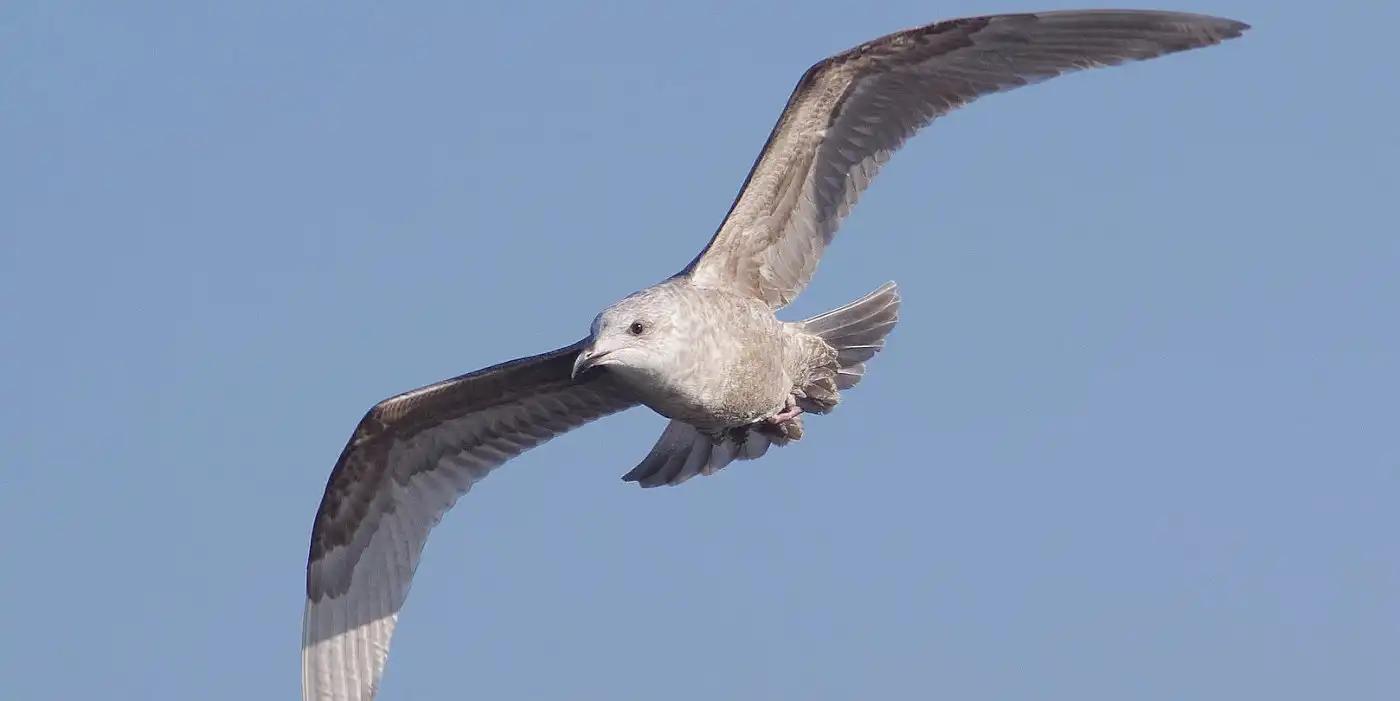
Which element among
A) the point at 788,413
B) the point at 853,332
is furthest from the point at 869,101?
the point at 788,413

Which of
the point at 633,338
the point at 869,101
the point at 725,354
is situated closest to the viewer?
the point at 633,338

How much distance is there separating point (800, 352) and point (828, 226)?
0.92 meters

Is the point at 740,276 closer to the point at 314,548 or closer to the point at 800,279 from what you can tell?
the point at 800,279

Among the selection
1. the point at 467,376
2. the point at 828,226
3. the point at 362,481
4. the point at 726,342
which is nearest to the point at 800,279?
the point at 828,226

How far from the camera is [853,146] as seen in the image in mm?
13547

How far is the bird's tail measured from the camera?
45.8 ft

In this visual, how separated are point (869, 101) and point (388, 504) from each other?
4.57m

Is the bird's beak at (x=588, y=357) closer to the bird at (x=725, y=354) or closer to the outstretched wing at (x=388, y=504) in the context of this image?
the bird at (x=725, y=354)

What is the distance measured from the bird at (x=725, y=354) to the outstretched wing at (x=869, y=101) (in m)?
0.01

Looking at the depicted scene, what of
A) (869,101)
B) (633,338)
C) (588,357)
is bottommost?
(588,357)

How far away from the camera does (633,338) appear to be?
38.3 ft

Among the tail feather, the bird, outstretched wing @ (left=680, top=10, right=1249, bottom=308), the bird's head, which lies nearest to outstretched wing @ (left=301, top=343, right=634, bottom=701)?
the bird

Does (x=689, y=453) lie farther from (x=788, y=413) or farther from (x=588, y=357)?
(x=588, y=357)

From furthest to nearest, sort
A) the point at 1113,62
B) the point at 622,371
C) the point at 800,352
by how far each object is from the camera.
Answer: the point at 800,352 → the point at 1113,62 → the point at 622,371
